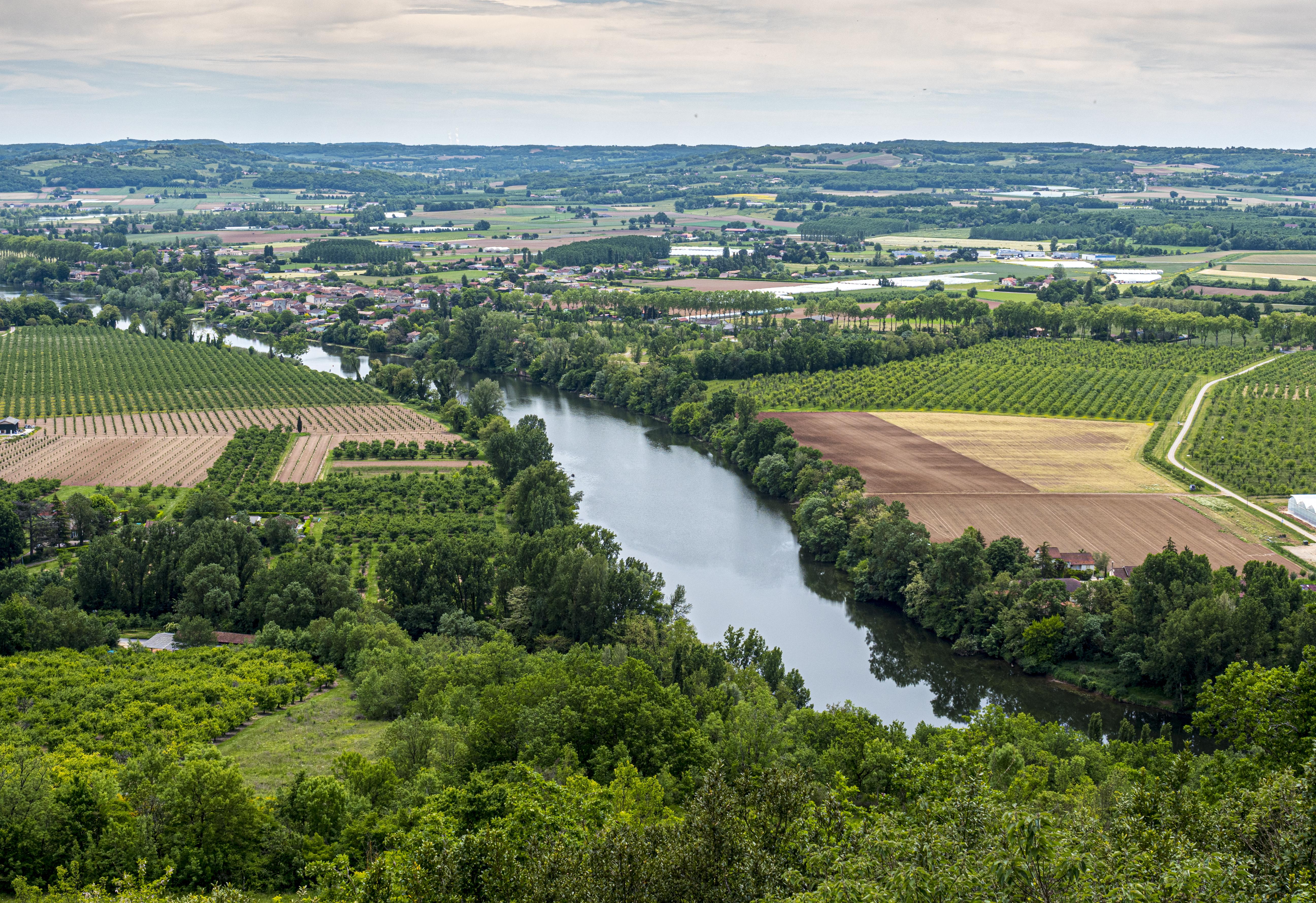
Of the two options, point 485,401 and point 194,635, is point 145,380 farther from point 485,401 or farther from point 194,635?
point 194,635

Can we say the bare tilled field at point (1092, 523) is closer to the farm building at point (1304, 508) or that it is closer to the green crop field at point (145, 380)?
the farm building at point (1304, 508)

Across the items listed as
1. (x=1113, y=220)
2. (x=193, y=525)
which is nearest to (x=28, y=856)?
(x=193, y=525)

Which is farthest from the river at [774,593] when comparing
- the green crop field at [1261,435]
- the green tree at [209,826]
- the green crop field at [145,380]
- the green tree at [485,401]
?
the green crop field at [1261,435]

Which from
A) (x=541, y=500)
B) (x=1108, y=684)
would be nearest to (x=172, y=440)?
(x=541, y=500)

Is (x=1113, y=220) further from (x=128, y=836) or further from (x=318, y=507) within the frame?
(x=128, y=836)

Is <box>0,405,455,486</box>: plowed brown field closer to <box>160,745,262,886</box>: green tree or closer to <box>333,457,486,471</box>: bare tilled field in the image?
<box>333,457,486,471</box>: bare tilled field

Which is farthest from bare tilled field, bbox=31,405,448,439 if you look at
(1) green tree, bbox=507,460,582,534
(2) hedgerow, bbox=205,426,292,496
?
(1) green tree, bbox=507,460,582,534
